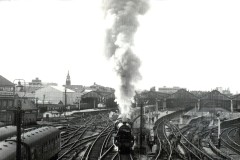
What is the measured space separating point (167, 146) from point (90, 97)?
58.3m

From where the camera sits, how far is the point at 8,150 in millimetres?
12047

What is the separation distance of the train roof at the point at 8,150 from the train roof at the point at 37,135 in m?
0.85

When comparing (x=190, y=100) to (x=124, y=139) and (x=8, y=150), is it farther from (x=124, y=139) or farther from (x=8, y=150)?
(x=8, y=150)

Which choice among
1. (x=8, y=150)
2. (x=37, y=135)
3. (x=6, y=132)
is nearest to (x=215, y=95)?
(x=37, y=135)

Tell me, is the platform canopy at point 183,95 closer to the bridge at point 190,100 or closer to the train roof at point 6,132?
the bridge at point 190,100

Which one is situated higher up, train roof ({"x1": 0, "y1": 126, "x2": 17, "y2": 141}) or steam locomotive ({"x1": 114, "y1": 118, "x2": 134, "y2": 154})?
train roof ({"x1": 0, "y1": 126, "x2": 17, "y2": 141})

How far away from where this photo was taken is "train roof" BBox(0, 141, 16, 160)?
11448mm

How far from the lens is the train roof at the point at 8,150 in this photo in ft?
37.6

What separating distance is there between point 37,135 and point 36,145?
0.96m

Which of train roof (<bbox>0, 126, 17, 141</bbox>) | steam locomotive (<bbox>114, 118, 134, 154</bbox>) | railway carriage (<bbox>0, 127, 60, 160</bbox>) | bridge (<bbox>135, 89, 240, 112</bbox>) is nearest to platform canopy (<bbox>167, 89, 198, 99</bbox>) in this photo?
bridge (<bbox>135, 89, 240, 112</bbox>)

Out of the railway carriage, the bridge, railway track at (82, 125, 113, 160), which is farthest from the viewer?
the bridge

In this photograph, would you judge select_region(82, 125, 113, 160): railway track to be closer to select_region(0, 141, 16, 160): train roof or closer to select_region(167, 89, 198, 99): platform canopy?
select_region(0, 141, 16, 160): train roof

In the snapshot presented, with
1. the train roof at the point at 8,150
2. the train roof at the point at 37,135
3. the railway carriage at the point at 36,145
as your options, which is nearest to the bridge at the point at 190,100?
the railway carriage at the point at 36,145

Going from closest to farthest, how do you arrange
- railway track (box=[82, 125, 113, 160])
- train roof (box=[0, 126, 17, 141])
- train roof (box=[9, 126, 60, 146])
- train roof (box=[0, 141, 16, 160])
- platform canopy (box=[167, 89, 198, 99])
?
train roof (box=[0, 141, 16, 160]) → train roof (box=[9, 126, 60, 146]) → train roof (box=[0, 126, 17, 141]) → railway track (box=[82, 125, 113, 160]) → platform canopy (box=[167, 89, 198, 99])
